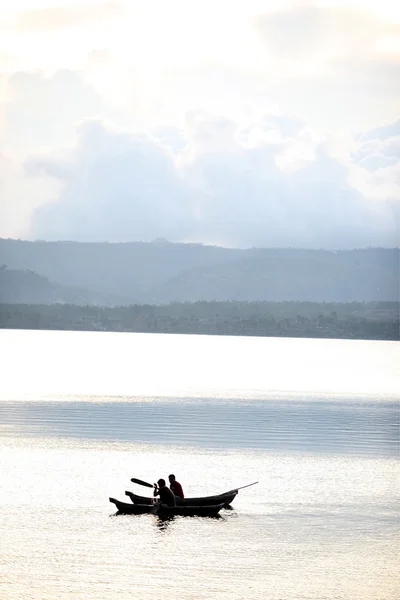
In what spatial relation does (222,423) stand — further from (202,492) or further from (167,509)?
(167,509)

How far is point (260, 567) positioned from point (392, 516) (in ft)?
36.1

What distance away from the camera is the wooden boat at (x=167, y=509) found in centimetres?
4338

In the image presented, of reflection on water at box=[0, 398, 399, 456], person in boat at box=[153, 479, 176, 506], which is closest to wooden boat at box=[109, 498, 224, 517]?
person in boat at box=[153, 479, 176, 506]

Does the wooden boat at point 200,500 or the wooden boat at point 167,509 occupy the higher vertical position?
the wooden boat at point 200,500

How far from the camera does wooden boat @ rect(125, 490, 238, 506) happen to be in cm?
4359

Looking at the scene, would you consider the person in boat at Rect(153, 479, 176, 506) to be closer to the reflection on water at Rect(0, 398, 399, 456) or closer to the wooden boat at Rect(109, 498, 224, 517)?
the wooden boat at Rect(109, 498, 224, 517)

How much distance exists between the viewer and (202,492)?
163 ft

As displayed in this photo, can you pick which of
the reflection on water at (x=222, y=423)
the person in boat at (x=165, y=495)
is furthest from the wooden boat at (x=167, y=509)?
the reflection on water at (x=222, y=423)

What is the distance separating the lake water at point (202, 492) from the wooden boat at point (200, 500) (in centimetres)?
64

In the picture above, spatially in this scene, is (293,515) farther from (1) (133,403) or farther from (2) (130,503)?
(1) (133,403)

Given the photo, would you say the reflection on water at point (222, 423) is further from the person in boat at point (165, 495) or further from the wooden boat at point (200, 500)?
the person in boat at point (165, 495)

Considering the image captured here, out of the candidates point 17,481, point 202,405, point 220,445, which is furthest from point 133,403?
point 17,481

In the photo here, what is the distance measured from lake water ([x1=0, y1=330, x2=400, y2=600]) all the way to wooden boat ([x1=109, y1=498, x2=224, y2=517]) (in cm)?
54

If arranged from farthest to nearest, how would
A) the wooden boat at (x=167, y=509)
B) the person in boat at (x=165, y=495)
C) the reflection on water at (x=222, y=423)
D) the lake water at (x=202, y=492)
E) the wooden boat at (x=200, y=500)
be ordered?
the reflection on water at (x=222, y=423), the wooden boat at (x=200, y=500), the wooden boat at (x=167, y=509), the person in boat at (x=165, y=495), the lake water at (x=202, y=492)
